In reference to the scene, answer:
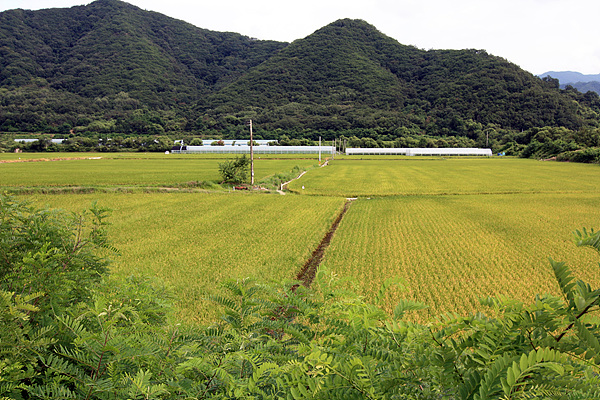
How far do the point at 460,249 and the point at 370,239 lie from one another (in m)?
4.20

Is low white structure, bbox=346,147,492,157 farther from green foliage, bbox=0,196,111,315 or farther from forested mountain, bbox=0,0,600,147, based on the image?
green foliage, bbox=0,196,111,315

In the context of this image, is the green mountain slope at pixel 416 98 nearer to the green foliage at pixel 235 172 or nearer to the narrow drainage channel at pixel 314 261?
the green foliage at pixel 235 172

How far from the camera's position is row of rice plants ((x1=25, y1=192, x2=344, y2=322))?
447 inches

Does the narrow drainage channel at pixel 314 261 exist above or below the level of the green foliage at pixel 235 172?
below

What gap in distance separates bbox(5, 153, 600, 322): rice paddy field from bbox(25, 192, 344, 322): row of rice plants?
0.06m

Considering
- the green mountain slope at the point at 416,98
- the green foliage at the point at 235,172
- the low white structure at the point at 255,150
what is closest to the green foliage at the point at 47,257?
the green foliage at the point at 235,172

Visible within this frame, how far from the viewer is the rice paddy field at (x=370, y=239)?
1116 cm

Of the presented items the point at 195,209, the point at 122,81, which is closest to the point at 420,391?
the point at 195,209

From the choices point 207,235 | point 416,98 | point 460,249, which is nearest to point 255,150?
point 207,235

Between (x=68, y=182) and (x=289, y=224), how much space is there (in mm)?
28329

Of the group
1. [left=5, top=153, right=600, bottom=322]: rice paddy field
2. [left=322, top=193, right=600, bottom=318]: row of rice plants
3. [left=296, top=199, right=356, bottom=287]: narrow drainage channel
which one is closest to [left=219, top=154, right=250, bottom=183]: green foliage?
[left=5, top=153, right=600, bottom=322]: rice paddy field

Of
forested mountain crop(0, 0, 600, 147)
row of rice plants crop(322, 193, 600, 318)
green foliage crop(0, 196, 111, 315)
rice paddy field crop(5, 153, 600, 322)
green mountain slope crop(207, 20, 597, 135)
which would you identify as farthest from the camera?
green mountain slope crop(207, 20, 597, 135)

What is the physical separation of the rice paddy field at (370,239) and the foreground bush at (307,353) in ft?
2.12

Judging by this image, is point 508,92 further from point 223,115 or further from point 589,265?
point 589,265
